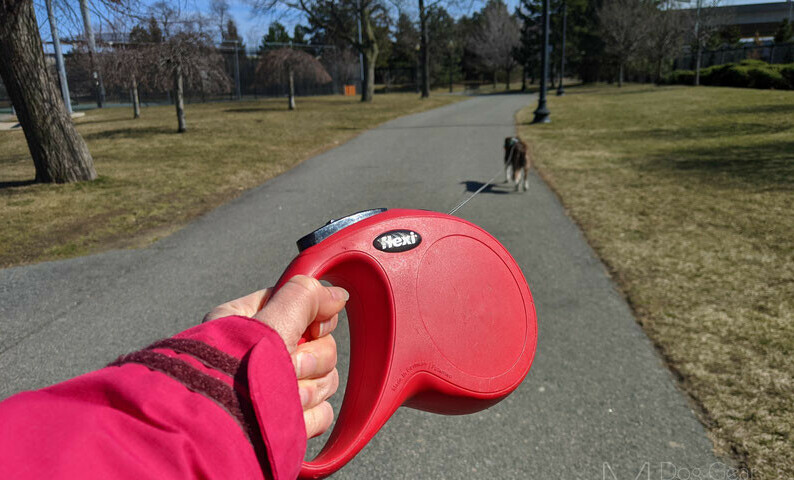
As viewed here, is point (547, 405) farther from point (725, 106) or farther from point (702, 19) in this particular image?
point (702, 19)

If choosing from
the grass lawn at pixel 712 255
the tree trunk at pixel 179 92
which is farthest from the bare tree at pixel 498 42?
the grass lawn at pixel 712 255

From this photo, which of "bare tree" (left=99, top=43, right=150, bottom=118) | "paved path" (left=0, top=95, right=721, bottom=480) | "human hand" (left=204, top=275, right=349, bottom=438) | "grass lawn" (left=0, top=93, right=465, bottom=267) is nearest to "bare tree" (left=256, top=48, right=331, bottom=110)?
"grass lawn" (left=0, top=93, right=465, bottom=267)

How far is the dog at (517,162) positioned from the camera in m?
7.98

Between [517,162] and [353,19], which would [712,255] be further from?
[353,19]

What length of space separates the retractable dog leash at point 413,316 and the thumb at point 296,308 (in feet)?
0.17

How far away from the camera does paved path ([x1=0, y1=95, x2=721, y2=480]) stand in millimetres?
2584

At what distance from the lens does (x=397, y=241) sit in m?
1.24

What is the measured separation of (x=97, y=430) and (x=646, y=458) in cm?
259

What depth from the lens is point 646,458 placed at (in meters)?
2.52

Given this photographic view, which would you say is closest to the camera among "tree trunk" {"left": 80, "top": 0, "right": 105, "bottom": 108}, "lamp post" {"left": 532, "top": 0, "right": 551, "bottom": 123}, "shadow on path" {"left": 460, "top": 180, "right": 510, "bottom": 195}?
"shadow on path" {"left": 460, "top": 180, "right": 510, "bottom": 195}

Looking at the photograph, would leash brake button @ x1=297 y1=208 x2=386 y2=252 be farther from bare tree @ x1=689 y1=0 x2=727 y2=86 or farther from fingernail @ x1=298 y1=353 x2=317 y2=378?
bare tree @ x1=689 y1=0 x2=727 y2=86

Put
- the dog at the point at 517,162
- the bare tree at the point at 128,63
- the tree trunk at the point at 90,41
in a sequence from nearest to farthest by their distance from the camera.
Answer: the dog at the point at 517,162 → the tree trunk at the point at 90,41 → the bare tree at the point at 128,63

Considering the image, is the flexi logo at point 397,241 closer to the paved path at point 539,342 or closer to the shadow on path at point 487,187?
the paved path at point 539,342

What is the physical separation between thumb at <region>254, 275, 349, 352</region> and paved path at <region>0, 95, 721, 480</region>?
1.69m
